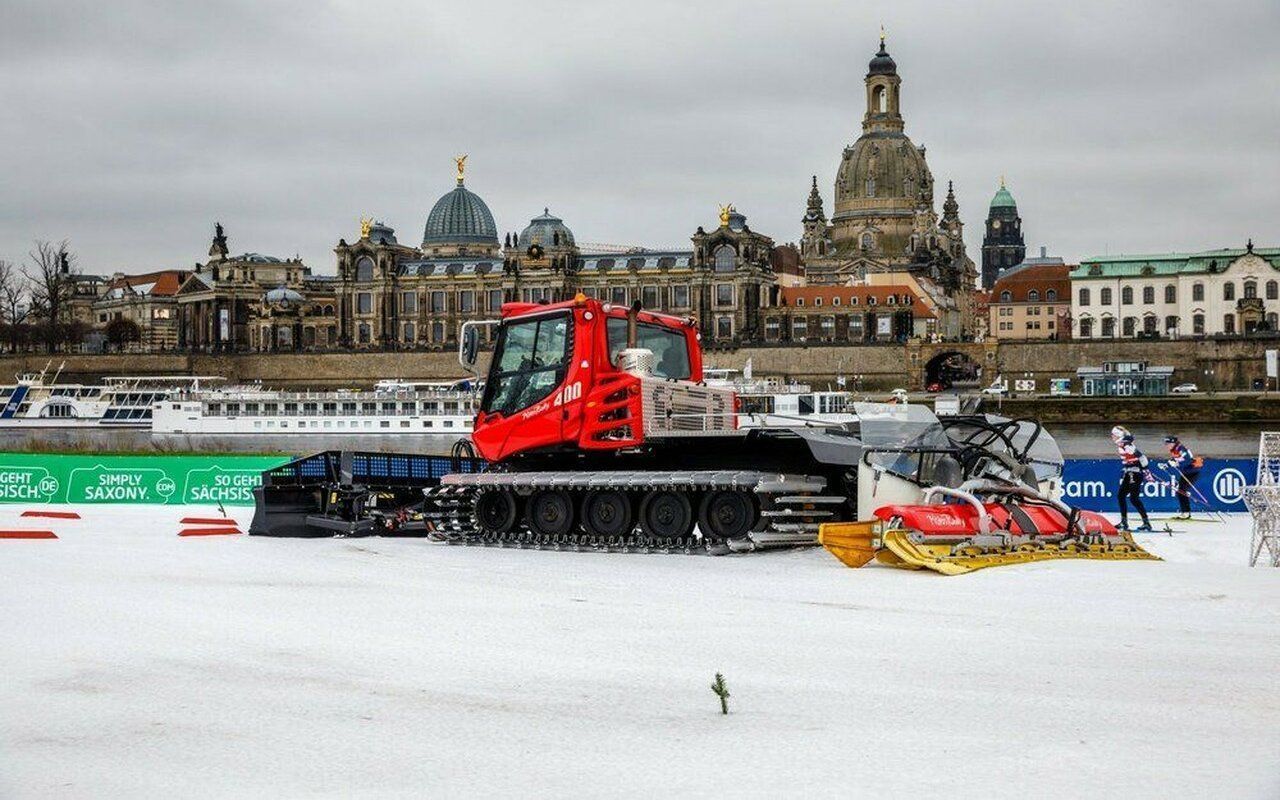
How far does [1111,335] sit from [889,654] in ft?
422

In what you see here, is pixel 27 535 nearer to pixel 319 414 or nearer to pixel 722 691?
pixel 722 691

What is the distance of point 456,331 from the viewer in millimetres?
139000

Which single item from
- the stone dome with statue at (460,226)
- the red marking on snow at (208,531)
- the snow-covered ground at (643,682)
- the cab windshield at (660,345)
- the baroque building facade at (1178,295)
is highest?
the stone dome with statue at (460,226)

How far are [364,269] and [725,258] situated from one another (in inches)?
1489

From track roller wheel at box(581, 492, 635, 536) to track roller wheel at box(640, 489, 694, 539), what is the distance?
0.20m

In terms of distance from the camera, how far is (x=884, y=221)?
550 feet

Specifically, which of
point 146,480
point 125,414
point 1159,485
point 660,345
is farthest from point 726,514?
point 125,414

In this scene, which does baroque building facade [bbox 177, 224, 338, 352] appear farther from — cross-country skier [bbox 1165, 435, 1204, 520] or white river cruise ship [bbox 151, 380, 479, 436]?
cross-country skier [bbox 1165, 435, 1204, 520]

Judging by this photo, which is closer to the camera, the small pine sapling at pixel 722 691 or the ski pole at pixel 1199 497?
the small pine sapling at pixel 722 691

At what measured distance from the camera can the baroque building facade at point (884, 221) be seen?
529 ft

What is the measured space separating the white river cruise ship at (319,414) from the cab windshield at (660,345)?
67.9 meters

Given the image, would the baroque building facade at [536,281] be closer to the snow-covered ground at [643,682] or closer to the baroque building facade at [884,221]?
the baroque building facade at [884,221]

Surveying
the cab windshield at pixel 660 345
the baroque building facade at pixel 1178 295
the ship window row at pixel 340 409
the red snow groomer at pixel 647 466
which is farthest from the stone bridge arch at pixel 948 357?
the red snow groomer at pixel 647 466

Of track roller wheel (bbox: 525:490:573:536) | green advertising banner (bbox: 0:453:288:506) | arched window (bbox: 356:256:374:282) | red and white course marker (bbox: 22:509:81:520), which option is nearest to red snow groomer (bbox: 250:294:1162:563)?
track roller wheel (bbox: 525:490:573:536)
